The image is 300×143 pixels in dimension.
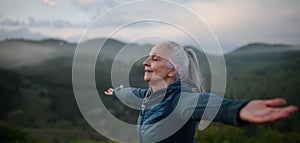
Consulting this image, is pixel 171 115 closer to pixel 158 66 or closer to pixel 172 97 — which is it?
pixel 172 97

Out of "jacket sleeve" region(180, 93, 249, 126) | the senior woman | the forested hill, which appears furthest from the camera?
the forested hill

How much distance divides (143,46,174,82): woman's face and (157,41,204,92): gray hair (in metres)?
0.03

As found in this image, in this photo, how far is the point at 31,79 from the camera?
3.79m

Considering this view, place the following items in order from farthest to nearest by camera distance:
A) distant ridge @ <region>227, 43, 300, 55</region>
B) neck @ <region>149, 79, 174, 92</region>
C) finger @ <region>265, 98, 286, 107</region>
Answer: distant ridge @ <region>227, 43, 300, 55</region> → neck @ <region>149, 79, 174, 92</region> → finger @ <region>265, 98, 286, 107</region>

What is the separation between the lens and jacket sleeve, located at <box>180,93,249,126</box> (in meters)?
1.29

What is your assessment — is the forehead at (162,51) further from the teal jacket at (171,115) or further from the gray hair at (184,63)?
the teal jacket at (171,115)

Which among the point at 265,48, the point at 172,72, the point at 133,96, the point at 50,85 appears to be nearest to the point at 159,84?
the point at 172,72

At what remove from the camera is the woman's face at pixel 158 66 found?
1957 millimetres

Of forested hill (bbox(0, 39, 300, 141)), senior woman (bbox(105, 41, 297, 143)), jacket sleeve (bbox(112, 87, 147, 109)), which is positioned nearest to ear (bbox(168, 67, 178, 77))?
senior woman (bbox(105, 41, 297, 143))

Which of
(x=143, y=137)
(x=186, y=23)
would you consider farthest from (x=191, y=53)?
(x=186, y=23)

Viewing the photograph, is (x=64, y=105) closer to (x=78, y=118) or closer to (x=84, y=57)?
(x=78, y=118)

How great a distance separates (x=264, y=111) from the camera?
119 centimetres

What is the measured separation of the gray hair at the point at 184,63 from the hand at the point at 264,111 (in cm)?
71

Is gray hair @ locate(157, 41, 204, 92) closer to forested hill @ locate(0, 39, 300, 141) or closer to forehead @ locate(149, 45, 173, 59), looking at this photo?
forehead @ locate(149, 45, 173, 59)
